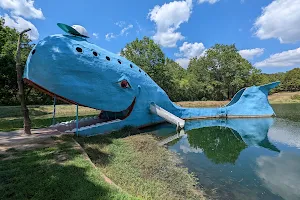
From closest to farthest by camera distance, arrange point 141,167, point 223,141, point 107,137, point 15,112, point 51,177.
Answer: point 51,177 < point 141,167 < point 107,137 < point 223,141 < point 15,112

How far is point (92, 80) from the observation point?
11.4 meters

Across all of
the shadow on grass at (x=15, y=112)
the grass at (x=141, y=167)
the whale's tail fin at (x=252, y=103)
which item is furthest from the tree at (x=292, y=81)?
the grass at (x=141, y=167)

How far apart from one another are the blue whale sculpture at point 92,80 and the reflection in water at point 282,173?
7.62 meters

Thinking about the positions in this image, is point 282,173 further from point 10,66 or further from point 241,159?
point 10,66

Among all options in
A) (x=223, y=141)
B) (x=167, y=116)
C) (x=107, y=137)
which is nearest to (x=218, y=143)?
(x=223, y=141)

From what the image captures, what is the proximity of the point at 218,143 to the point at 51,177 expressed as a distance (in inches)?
388

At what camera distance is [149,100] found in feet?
51.3

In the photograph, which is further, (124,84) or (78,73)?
(124,84)

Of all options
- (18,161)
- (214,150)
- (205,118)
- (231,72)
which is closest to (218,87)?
(231,72)

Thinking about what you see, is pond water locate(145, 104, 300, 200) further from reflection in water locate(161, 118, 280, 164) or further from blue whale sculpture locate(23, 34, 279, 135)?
blue whale sculpture locate(23, 34, 279, 135)

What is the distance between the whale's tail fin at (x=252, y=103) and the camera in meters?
23.1

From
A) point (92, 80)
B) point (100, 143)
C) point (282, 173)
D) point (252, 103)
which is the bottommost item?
point (282, 173)

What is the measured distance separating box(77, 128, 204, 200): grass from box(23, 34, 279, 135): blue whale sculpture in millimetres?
1960

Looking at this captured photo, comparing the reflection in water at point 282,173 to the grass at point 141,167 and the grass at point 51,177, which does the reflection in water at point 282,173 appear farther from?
the grass at point 51,177
